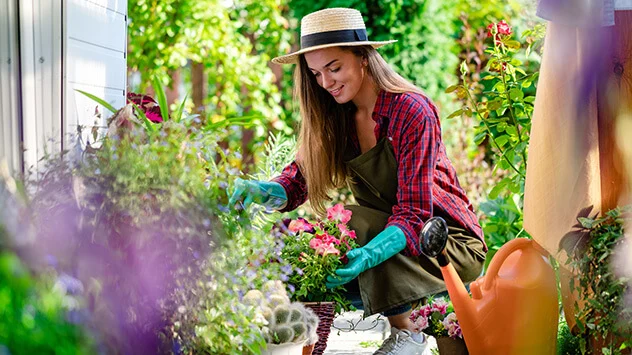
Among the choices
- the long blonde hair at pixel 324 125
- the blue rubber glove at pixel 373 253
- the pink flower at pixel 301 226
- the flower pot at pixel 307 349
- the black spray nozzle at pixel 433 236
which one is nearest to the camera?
the black spray nozzle at pixel 433 236

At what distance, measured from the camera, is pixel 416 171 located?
2.89 metres

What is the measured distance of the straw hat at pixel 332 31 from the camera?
297 cm

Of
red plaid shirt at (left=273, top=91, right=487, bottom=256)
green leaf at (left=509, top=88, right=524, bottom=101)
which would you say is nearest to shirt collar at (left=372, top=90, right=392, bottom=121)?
red plaid shirt at (left=273, top=91, right=487, bottom=256)

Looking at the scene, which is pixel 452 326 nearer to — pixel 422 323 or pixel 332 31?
pixel 422 323

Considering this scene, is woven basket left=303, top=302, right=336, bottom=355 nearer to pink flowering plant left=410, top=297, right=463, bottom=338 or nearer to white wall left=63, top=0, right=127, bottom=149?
pink flowering plant left=410, top=297, right=463, bottom=338

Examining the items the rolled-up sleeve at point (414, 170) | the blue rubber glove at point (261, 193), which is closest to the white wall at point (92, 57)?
the blue rubber glove at point (261, 193)

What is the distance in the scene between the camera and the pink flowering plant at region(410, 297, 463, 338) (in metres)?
2.82

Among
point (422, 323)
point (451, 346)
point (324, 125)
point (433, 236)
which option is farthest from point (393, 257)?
point (324, 125)

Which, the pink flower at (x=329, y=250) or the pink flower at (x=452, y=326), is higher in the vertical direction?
the pink flower at (x=329, y=250)

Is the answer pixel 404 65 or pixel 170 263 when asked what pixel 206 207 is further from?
pixel 404 65

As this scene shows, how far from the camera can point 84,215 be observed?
1839 millimetres

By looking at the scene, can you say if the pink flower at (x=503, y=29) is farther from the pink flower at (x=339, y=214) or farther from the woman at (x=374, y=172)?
the pink flower at (x=339, y=214)

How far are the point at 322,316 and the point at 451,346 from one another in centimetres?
43

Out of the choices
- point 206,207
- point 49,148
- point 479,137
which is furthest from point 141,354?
point 479,137
